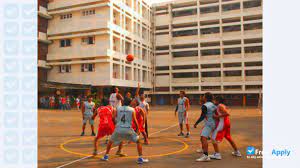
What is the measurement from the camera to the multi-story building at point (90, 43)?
117ft

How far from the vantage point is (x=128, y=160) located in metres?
7.07

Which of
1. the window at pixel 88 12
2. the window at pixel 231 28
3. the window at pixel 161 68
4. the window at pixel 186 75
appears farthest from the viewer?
the window at pixel 161 68

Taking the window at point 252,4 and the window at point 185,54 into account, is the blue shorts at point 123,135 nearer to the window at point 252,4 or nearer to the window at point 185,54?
the window at point 185,54

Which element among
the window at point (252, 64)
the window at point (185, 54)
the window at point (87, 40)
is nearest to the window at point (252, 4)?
the window at point (252, 64)

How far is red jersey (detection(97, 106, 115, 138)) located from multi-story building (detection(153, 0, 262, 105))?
4189 centimetres

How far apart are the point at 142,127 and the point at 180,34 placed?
45.1 metres

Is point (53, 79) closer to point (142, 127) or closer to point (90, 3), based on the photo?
point (90, 3)

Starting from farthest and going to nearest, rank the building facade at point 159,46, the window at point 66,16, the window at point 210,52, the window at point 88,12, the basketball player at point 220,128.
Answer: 1. the window at point 210,52
2. the window at point 66,16
3. the window at point 88,12
4. the building facade at point 159,46
5. the basketball player at point 220,128

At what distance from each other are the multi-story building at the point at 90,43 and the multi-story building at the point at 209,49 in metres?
12.3

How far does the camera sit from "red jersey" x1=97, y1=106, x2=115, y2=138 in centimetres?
776

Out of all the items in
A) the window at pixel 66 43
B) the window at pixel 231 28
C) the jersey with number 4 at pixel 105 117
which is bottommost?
the jersey with number 4 at pixel 105 117

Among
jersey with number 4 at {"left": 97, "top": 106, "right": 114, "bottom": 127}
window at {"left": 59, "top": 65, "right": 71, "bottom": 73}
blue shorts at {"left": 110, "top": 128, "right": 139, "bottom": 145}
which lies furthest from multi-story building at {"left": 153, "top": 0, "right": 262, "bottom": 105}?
blue shorts at {"left": 110, "top": 128, "right": 139, "bottom": 145}

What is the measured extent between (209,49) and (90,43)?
2335cm

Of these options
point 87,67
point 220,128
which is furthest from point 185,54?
point 220,128
